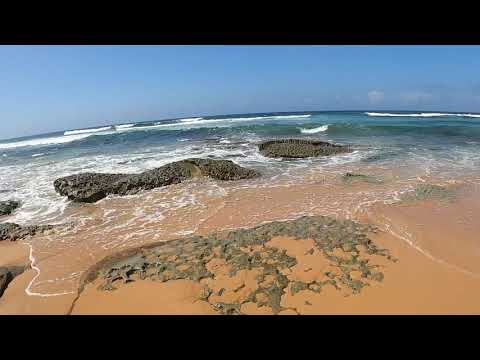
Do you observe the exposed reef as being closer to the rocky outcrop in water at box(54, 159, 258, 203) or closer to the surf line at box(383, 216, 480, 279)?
the surf line at box(383, 216, 480, 279)

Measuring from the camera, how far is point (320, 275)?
4.72 meters

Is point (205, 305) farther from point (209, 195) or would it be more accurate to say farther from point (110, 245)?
point (209, 195)

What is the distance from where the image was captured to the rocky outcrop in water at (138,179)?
9438 millimetres

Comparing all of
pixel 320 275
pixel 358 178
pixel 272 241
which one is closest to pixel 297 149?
pixel 358 178

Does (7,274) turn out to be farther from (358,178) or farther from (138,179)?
(358,178)

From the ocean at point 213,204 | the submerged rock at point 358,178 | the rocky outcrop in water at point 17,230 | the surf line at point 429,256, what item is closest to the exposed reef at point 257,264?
the surf line at point 429,256

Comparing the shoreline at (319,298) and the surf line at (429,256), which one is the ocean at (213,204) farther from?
the shoreline at (319,298)

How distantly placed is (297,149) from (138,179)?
8449mm
